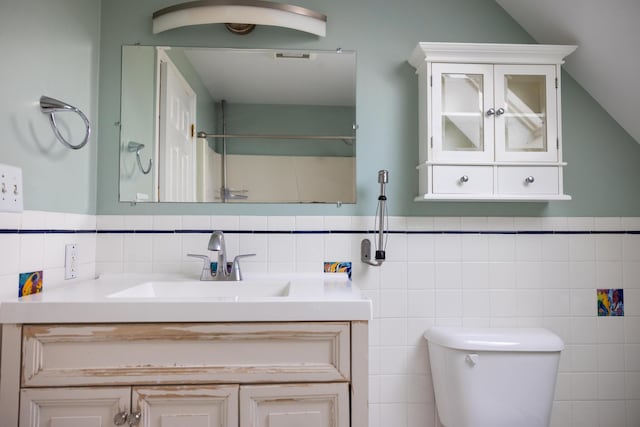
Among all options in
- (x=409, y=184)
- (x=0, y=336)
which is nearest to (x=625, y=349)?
(x=409, y=184)

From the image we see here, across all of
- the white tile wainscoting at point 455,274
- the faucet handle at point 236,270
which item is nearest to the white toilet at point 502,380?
the white tile wainscoting at point 455,274

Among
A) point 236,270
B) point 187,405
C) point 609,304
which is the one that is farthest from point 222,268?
point 609,304

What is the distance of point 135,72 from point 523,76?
1550mm

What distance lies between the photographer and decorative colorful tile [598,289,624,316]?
1782mm

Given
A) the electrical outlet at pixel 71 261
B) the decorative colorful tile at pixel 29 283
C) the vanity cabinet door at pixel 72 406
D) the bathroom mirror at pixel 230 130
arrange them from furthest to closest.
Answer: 1. the bathroom mirror at pixel 230 130
2. the electrical outlet at pixel 71 261
3. the decorative colorful tile at pixel 29 283
4. the vanity cabinet door at pixel 72 406

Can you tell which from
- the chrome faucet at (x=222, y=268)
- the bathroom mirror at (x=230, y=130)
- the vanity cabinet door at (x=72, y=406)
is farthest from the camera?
the bathroom mirror at (x=230, y=130)

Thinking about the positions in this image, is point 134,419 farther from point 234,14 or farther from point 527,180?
point 527,180

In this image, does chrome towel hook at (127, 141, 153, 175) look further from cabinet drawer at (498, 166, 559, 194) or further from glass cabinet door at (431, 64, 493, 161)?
cabinet drawer at (498, 166, 559, 194)

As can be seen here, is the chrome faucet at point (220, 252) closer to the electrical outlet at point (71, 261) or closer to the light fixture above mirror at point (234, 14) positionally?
the electrical outlet at point (71, 261)

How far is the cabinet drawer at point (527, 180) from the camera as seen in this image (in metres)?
1.65

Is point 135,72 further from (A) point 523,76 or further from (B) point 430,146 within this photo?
(A) point 523,76

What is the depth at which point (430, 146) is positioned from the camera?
1.64 meters

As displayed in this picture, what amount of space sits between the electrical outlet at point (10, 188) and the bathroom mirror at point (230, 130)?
550 mm

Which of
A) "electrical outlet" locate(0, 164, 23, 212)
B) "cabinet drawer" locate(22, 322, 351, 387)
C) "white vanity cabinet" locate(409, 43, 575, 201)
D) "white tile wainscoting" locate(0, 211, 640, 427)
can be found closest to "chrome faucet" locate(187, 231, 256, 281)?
"white tile wainscoting" locate(0, 211, 640, 427)
